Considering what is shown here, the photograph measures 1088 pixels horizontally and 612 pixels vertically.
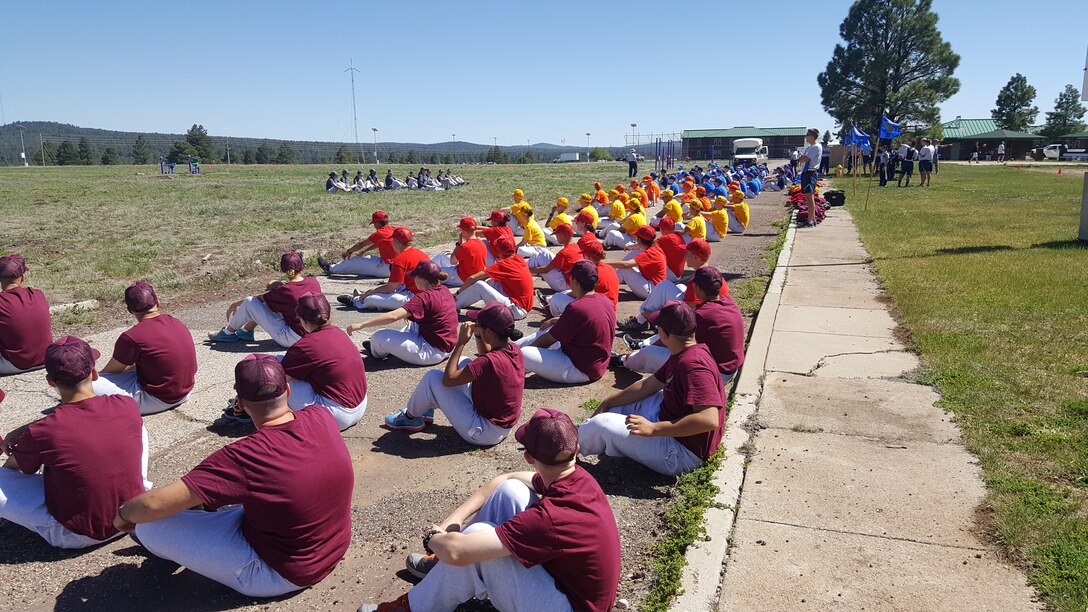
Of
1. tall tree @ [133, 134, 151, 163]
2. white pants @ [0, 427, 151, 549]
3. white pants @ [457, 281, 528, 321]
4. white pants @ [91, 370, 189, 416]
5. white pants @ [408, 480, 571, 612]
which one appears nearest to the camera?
white pants @ [408, 480, 571, 612]

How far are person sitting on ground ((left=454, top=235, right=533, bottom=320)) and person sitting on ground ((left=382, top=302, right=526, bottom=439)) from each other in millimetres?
3312

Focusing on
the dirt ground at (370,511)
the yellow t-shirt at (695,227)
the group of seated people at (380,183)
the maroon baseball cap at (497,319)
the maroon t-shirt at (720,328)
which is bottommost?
the dirt ground at (370,511)

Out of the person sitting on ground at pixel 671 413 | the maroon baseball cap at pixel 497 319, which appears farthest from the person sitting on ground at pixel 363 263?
the person sitting on ground at pixel 671 413

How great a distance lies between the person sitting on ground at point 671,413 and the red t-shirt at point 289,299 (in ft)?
12.6

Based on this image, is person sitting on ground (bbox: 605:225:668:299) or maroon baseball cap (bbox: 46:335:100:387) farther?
person sitting on ground (bbox: 605:225:668:299)

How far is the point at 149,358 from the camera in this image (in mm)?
5980

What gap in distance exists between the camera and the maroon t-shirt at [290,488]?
336cm

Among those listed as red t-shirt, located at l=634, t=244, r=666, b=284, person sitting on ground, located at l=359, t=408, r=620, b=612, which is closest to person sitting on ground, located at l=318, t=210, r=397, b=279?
red t-shirt, located at l=634, t=244, r=666, b=284

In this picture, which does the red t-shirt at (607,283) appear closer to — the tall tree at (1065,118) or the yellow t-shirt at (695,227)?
the yellow t-shirt at (695,227)

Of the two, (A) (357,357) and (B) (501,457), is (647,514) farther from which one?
(A) (357,357)

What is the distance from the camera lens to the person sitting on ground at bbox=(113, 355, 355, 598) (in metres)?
3.37

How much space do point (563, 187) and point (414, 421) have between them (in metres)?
33.4

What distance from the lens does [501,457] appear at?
5594mm

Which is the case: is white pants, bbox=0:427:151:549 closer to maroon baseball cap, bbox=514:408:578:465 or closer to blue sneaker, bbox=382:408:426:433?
blue sneaker, bbox=382:408:426:433
